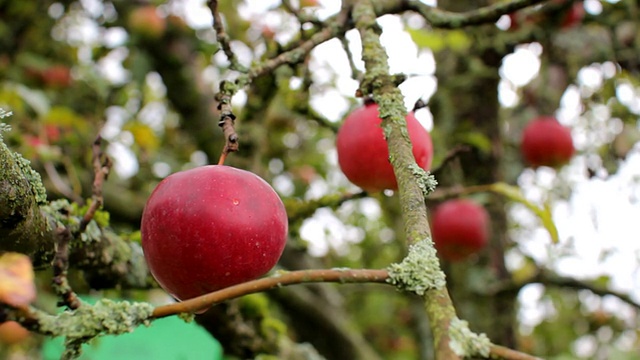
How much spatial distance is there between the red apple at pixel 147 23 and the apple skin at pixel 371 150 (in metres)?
1.59

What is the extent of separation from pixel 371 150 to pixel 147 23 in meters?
1.66

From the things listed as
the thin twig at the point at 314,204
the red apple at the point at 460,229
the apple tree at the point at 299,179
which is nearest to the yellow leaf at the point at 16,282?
the apple tree at the point at 299,179

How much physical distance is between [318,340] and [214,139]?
0.74m

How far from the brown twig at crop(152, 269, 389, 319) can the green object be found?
902 mm

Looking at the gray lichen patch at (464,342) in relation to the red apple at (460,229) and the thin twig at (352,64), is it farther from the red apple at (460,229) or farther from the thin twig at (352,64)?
the red apple at (460,229)

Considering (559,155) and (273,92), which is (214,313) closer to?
(273,92)

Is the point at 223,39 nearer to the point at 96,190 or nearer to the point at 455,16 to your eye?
the point at 96,190

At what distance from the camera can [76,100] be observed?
8.38 feet

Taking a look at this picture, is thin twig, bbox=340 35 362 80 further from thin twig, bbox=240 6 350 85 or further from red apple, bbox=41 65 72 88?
red apple, bbox=41 65 72 88

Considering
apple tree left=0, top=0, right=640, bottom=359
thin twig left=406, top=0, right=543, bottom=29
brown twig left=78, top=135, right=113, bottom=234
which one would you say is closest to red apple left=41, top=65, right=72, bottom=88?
apple tree left=0, top=0, right=640, bottom=359

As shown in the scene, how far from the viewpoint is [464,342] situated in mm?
398

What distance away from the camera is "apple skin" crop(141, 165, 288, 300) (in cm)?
60

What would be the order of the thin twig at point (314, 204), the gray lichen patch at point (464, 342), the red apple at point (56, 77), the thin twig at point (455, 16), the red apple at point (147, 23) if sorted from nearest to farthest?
the gray lichen patch at point (464, 342) → the thin twig at point (455, 16) → the thin twig at point (314, 204) → the red apple at point (147, 23) → the red apple at point (56, 77)

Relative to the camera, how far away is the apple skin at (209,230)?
1.98ft
